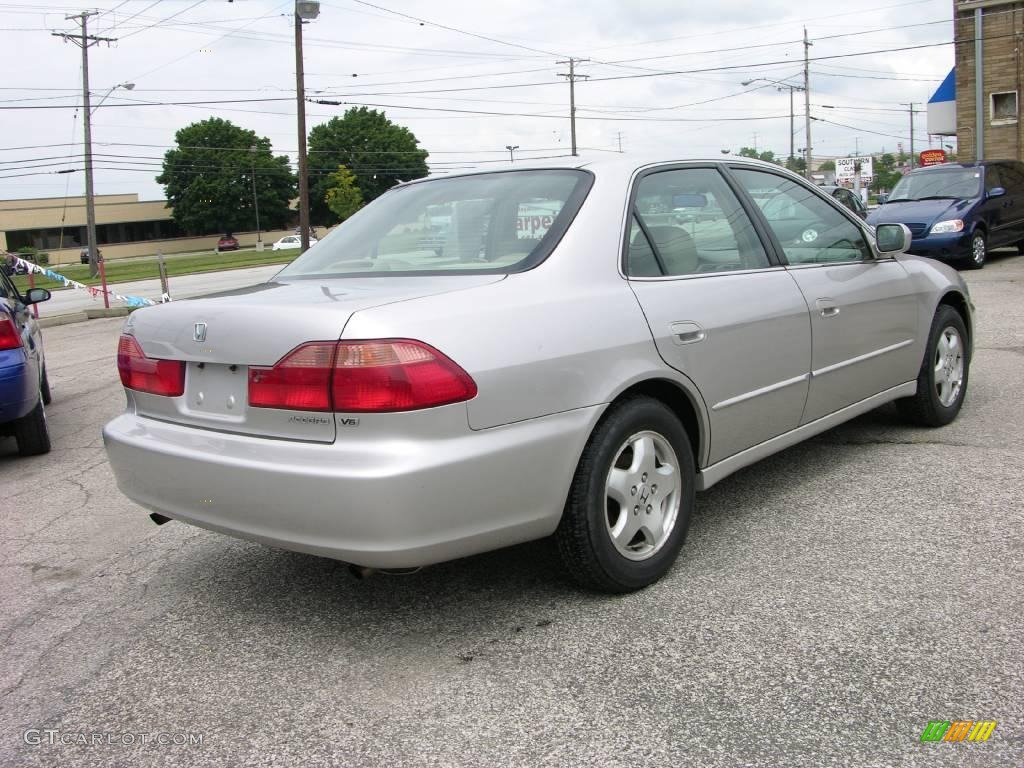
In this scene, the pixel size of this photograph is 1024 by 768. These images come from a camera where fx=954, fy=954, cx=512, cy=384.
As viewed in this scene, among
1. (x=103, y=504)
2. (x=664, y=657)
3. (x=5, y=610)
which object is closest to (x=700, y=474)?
(x=664, y=657)

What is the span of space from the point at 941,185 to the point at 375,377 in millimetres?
15008

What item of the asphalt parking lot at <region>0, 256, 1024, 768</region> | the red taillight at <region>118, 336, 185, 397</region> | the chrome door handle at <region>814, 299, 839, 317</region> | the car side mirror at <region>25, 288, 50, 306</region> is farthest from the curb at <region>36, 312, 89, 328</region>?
the chrome door handle at <region>814, 299, 839, 317</region>

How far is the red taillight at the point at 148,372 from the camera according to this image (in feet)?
10.7

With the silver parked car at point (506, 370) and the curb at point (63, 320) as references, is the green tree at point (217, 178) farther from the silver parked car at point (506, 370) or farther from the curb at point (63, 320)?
Result: the silver parked car at point (506, 370)

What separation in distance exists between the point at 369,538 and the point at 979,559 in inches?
90.1

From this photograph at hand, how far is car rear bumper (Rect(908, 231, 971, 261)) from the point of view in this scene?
46.9 ft

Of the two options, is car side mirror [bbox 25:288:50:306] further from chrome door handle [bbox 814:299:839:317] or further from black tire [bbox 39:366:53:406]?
chrome door handle [bbox 814:299:839:317]

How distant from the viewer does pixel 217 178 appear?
86062 mm

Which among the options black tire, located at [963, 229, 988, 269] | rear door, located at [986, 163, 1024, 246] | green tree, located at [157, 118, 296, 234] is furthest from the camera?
green tree, located at [157, 118, 296, 234]

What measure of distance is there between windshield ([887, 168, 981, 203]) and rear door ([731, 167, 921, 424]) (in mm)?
11413

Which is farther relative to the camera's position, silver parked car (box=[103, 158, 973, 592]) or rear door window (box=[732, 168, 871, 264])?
rear door window (box=[732, 168, 871, 264])

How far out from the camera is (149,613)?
349 cm

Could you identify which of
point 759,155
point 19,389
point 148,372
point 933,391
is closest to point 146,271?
point 759,155

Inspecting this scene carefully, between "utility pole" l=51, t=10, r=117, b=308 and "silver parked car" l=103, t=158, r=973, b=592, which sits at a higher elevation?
"utility pole" l=51, t=10, r=117, b=308
